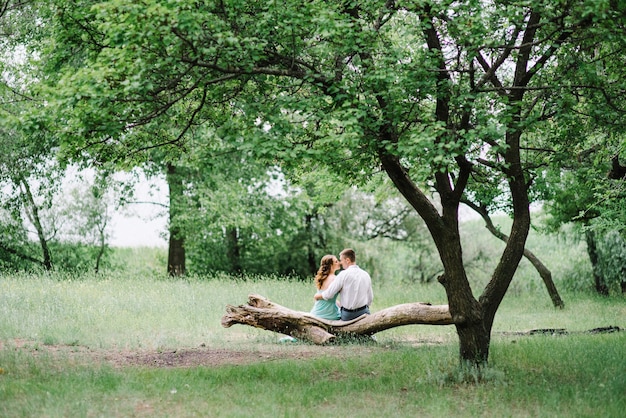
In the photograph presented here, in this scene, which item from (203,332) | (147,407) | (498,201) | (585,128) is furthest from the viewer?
(498,201)

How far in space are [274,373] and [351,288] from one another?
12.0 feet

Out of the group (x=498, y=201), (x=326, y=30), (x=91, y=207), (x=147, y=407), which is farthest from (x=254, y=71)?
(x=91, y=207)

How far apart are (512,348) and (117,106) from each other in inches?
284

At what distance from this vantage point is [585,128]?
36.1ft

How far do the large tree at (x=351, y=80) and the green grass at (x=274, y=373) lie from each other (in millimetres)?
1138

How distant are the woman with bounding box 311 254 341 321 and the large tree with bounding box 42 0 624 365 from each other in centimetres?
339

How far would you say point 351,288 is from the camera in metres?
13.3

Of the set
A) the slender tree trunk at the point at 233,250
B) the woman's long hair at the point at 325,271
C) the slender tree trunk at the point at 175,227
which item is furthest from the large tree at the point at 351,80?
the slender tree trunk at the point at 233,250

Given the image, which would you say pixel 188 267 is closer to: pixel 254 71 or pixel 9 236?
pixel 9 236

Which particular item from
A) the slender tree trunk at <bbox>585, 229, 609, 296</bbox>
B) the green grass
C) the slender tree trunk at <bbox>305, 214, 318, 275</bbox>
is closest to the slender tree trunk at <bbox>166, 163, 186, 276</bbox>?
the slender tree trunk at <bbox>305, 214, 318, 275</bbox>

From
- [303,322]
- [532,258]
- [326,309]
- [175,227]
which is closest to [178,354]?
[303,322]

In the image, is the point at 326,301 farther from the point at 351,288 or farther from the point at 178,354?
the point at 178,354

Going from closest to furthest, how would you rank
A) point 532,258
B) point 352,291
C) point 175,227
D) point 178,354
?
point 178,354 → point 352,291 → point 532,258 → point 175,227

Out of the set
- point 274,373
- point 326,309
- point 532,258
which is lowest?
point 274,373
